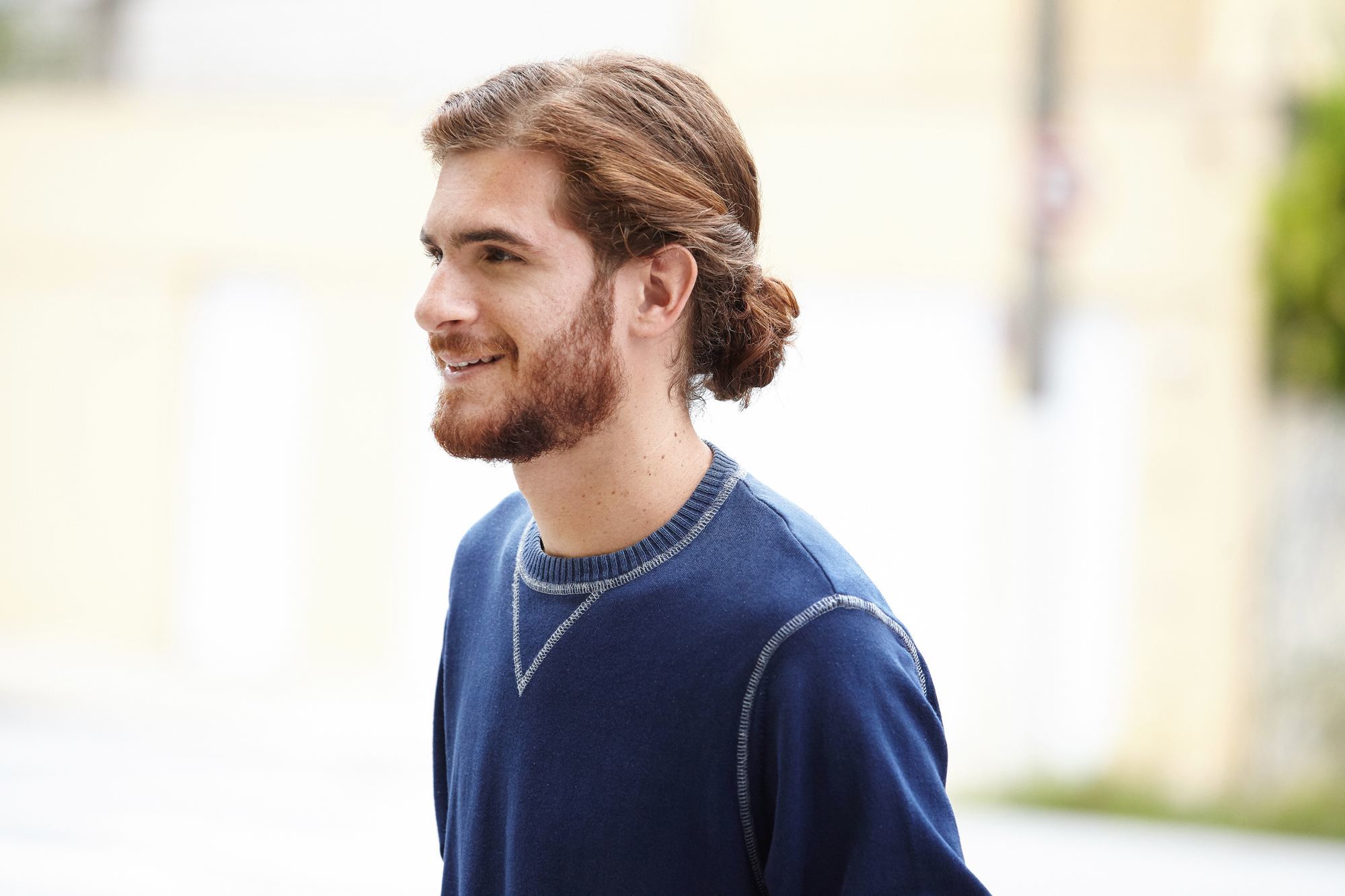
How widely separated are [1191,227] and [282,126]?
5.52m

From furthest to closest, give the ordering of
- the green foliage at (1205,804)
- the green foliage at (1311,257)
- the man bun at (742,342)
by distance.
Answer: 1. the green foliage at (1311,257)
2. the green foliage at (1205,804)
3. the man bun at (742,342)

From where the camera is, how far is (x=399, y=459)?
10.0m

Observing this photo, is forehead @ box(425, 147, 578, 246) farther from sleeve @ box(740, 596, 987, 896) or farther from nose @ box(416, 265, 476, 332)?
sleeve @ box(740, 596, 987, 896)

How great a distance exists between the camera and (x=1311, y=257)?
784cm

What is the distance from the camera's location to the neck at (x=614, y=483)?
5.63 ft

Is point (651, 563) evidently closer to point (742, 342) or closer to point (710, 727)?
point (710, 727)

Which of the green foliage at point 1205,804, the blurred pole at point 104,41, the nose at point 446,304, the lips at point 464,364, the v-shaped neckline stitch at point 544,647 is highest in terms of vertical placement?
the blurred pole at point 104,41

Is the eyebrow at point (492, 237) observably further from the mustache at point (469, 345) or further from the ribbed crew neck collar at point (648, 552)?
the ribbed crew neck collar at point (648, 552)

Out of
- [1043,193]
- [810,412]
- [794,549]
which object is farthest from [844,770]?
[810,412]

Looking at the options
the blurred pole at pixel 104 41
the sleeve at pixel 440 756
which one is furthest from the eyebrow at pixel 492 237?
the blurred pole at pixel 104 41

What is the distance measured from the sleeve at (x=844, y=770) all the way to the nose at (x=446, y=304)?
0.47 meters

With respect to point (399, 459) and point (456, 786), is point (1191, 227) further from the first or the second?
point (456, 786)

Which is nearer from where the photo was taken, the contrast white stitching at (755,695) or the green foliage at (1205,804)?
the contrast white stitching at (755,695)

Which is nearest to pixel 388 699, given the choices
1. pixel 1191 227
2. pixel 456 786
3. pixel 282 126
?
pixel 282 126
